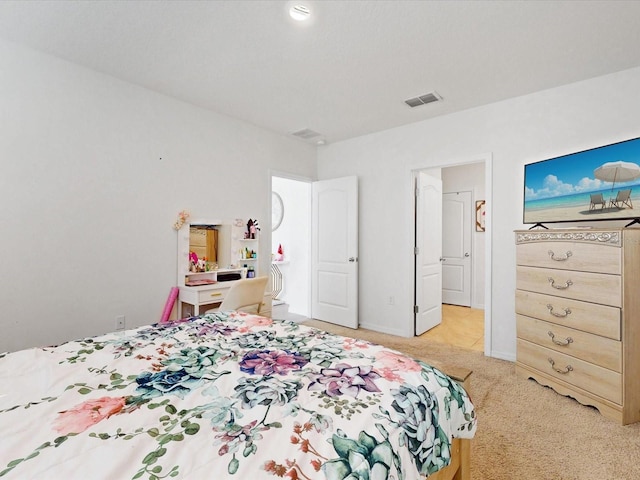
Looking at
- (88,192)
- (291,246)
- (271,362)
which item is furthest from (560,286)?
(88,192)

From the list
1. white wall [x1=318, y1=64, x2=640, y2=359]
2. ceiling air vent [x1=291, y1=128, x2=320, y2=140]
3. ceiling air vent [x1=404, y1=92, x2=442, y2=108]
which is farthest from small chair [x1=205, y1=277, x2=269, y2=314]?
ceiling air vent [x1=404, y1=92, x2=442, y2=108]

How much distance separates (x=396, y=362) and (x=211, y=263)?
2.76m

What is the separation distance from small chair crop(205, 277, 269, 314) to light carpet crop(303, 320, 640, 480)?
1.82 m

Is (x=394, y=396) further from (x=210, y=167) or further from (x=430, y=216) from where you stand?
(x=430, y=216)

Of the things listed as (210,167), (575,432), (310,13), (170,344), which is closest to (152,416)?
(170,344)

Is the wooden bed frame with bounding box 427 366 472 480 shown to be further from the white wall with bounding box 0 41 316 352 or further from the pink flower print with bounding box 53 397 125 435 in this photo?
the white wall with bounding box 0 41 316 352

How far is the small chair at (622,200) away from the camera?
2340 millimetres

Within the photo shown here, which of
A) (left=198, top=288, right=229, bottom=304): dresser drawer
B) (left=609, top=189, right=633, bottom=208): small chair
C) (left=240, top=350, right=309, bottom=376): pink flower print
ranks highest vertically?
(left=609, top=189, right=633, bottom=208): small chair

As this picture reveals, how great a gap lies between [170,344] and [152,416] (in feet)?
2.07

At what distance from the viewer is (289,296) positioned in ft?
17.4

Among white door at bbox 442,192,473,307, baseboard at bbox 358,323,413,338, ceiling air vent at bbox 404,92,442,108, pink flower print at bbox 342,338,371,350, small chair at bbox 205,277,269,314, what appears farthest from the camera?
white door at bbox 442,192,473,307

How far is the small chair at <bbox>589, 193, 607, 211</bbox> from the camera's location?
8.16 feet

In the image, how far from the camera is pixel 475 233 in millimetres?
5625

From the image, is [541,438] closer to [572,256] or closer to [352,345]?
[572,256]
